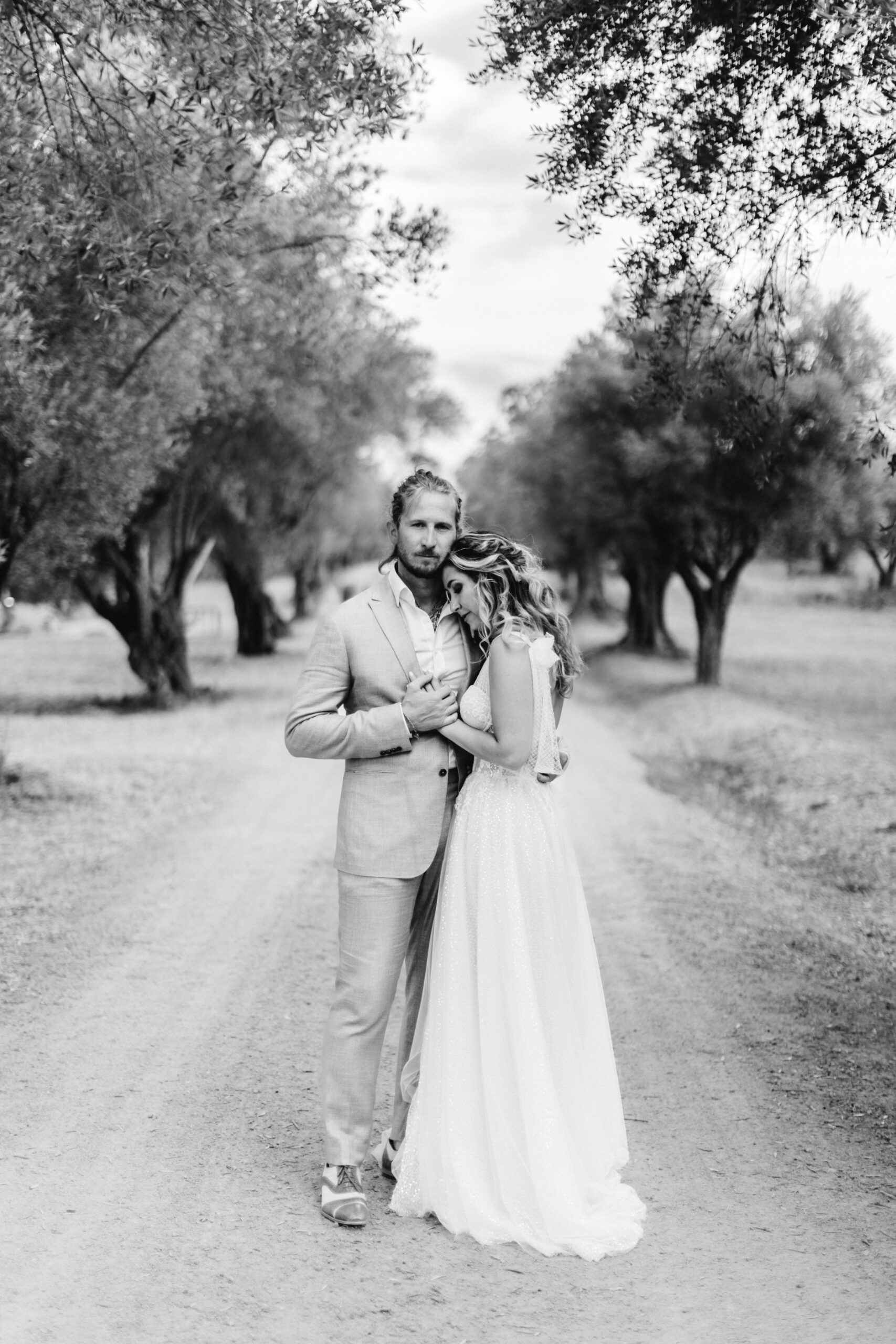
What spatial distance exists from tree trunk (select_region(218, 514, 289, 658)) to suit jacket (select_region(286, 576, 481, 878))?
87.4 feet

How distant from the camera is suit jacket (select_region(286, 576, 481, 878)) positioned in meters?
4.40

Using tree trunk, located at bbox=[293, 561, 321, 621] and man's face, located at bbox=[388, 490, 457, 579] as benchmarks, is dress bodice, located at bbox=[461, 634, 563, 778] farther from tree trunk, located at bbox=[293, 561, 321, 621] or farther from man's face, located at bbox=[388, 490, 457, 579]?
tree trunk, located at bbox=[293, 561, 321, 621]

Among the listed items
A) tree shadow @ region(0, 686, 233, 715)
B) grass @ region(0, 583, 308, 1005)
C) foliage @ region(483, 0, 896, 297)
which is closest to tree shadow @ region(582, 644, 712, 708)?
grass @ region(0, 583, 308, 1005)

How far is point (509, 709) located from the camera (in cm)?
427

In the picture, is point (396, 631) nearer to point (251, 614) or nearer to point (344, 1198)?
point (344, 1198)

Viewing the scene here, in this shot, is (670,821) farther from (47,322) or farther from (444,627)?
(444,627)

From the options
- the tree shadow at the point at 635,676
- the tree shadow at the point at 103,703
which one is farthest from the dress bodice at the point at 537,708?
the tree shadow at the point at 635,676

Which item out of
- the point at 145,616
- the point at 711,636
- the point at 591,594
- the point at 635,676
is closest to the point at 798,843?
the point at 145,616

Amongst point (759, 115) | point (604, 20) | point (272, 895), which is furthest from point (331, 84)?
point (272, 895)

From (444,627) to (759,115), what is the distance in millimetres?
4090

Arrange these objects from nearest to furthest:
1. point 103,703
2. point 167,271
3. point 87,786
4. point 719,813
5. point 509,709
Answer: point 509,709, point 167,271, point 719,813, point 87,786, point 103,703

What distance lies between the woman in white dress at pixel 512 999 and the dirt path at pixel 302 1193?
0.16 meters

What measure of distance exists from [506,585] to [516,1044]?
1.61 meters

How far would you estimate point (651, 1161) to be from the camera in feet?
Result: 15.9
